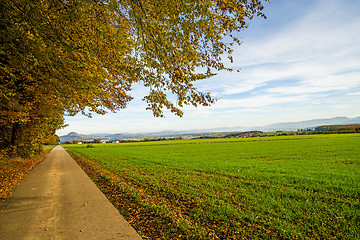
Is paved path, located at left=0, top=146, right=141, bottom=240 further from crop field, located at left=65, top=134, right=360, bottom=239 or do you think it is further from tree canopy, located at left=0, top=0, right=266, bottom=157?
tree canopy, located at left=0, top=0, right=266, bottom=157

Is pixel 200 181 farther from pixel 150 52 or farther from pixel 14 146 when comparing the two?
pixel 14 146

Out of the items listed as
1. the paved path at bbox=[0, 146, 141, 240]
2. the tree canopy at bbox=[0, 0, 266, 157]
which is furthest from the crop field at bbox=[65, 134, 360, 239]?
the tree canopy at bbox=[0, 0, 266, 157]

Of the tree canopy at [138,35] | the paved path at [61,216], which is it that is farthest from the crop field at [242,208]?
the tree canopy at [138,35]

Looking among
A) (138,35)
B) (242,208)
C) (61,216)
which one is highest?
(138,35)

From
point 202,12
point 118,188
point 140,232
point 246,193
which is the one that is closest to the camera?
point 140,232

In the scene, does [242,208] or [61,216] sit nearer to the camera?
[61,216]

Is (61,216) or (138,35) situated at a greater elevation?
(138,35)

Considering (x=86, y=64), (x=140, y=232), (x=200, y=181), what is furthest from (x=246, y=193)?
(x=86, y=64)

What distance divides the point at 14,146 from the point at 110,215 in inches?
675

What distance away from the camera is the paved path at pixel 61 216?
14.4ft

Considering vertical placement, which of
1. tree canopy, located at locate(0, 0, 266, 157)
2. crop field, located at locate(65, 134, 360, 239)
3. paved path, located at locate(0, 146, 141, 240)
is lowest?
crop field, located at locate(65, 134, 360, 239)

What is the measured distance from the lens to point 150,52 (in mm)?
5855

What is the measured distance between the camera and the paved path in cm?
438

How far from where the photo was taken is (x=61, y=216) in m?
5.39
